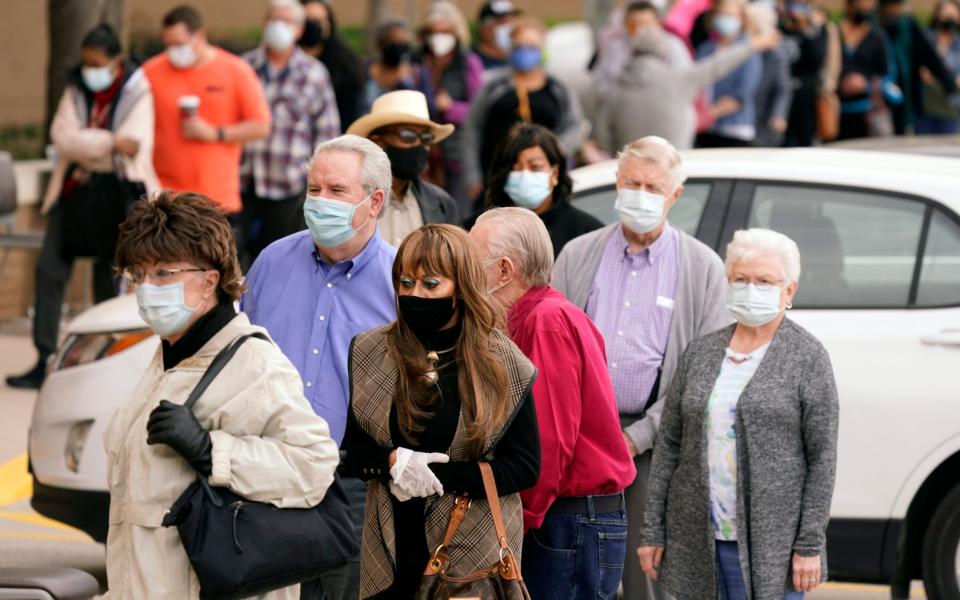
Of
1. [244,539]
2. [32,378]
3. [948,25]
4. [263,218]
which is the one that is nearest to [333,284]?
[244,539]

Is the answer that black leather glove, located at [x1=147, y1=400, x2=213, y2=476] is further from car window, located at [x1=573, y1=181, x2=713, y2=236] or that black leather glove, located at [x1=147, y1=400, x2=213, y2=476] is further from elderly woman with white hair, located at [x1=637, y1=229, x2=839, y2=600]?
car window, located at [x1=573, y1=181, x2=713, y2=236]

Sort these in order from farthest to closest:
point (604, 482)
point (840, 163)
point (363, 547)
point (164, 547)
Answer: point (840, 163)
point (604, 482)
point (363, 547)
point (164, 547)

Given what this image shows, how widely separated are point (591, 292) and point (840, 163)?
1597 millimetres

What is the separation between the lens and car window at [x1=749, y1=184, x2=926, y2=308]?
6.81m

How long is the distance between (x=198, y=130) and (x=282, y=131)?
1024mm

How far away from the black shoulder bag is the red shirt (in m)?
0.79

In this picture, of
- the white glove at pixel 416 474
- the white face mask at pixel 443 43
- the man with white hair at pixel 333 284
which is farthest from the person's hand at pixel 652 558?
the white face mask at pixel 443 43

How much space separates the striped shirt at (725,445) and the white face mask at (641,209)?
85 cm

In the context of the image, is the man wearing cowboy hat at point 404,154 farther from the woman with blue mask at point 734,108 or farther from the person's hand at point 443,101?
the woman with blue mask at point 734,108

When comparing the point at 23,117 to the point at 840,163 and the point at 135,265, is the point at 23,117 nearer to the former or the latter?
the point at 840,163

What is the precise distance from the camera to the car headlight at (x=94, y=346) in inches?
292

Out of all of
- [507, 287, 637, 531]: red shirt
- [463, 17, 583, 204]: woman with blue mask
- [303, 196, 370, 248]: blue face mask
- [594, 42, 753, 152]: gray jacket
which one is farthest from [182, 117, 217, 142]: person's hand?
[507, 287, 637, 531]: red shirt

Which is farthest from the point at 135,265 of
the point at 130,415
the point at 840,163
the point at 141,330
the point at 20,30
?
the point at 20,30

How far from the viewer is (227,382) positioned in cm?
415
